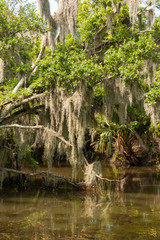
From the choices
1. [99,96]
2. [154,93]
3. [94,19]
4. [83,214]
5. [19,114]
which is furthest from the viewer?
[99,96]

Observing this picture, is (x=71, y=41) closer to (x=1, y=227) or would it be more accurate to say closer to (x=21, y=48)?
(x=21, y=48)

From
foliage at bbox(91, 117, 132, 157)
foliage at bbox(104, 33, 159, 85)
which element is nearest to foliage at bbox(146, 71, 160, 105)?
foliage at bbox(104, 33, 159, 85)

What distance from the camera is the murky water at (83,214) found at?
256 inches

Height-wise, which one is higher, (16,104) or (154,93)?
(154,93)

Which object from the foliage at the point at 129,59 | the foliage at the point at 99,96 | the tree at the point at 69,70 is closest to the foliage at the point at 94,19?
the tree at the point at 69,70

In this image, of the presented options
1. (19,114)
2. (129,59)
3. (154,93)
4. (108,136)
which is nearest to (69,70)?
(129,59)

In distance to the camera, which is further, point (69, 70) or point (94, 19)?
point (94, 19)

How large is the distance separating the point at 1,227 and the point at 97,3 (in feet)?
31.5

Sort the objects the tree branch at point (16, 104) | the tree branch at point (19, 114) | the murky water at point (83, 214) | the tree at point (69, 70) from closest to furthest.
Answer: the murky water at point (83, 214), the tree at point (69, 70), the tree branch at point (16, 104), the tree branch at point (19, 114)

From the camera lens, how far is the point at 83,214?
8148 millimetres

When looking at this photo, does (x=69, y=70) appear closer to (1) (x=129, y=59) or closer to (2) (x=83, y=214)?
(1) (x=129, y=59)

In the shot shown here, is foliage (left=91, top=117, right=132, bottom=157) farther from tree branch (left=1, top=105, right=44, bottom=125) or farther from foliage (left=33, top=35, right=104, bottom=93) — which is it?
foliage (left=33, top=35, right=104, bottom=93)

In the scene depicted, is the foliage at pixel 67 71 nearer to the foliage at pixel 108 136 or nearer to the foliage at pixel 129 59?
Answer: the foliage at pixel 129 59

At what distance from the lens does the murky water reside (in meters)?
6.51
